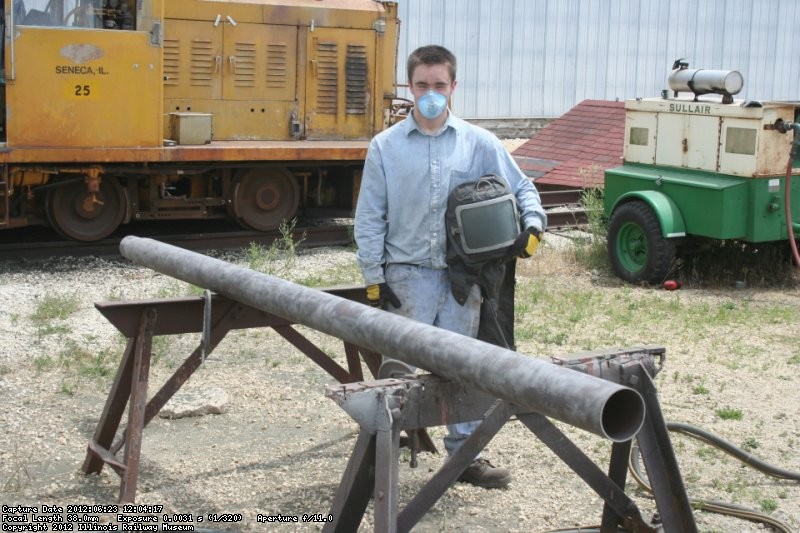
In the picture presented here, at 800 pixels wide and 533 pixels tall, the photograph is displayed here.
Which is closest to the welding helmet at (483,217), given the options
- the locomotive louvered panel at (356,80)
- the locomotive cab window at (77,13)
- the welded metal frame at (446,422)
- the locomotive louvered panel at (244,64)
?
the welded metal frame at (446,422)

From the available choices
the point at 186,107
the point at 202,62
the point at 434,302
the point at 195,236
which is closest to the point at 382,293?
the point at 434,302

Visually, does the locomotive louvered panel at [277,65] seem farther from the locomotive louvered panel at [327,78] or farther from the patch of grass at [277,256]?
the patch of grass at [277,256]

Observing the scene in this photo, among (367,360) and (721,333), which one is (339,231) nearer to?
(721,333)

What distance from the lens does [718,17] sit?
77.9 ft

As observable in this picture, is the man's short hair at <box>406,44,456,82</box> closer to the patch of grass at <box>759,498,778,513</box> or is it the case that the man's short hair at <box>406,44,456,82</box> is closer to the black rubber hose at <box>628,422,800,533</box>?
the black rubber hose at <box>628,422,800,533</box>

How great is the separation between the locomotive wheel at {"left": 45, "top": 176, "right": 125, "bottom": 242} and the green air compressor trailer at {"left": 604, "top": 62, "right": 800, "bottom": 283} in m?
4.69

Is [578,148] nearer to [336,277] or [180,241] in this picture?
[336,277]

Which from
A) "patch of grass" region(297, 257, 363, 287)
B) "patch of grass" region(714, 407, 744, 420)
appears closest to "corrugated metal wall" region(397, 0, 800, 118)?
"patch of grass" region(297, 257, 363, 287)

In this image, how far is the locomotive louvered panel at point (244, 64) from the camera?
11.9 metres

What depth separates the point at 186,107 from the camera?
11656 mm

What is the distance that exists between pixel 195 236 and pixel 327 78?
8.48 feet

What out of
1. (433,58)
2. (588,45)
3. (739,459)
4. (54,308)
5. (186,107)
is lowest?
(739,459)

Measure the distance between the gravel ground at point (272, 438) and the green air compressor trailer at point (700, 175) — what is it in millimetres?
1289

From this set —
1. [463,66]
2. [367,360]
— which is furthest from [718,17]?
[367,360]
